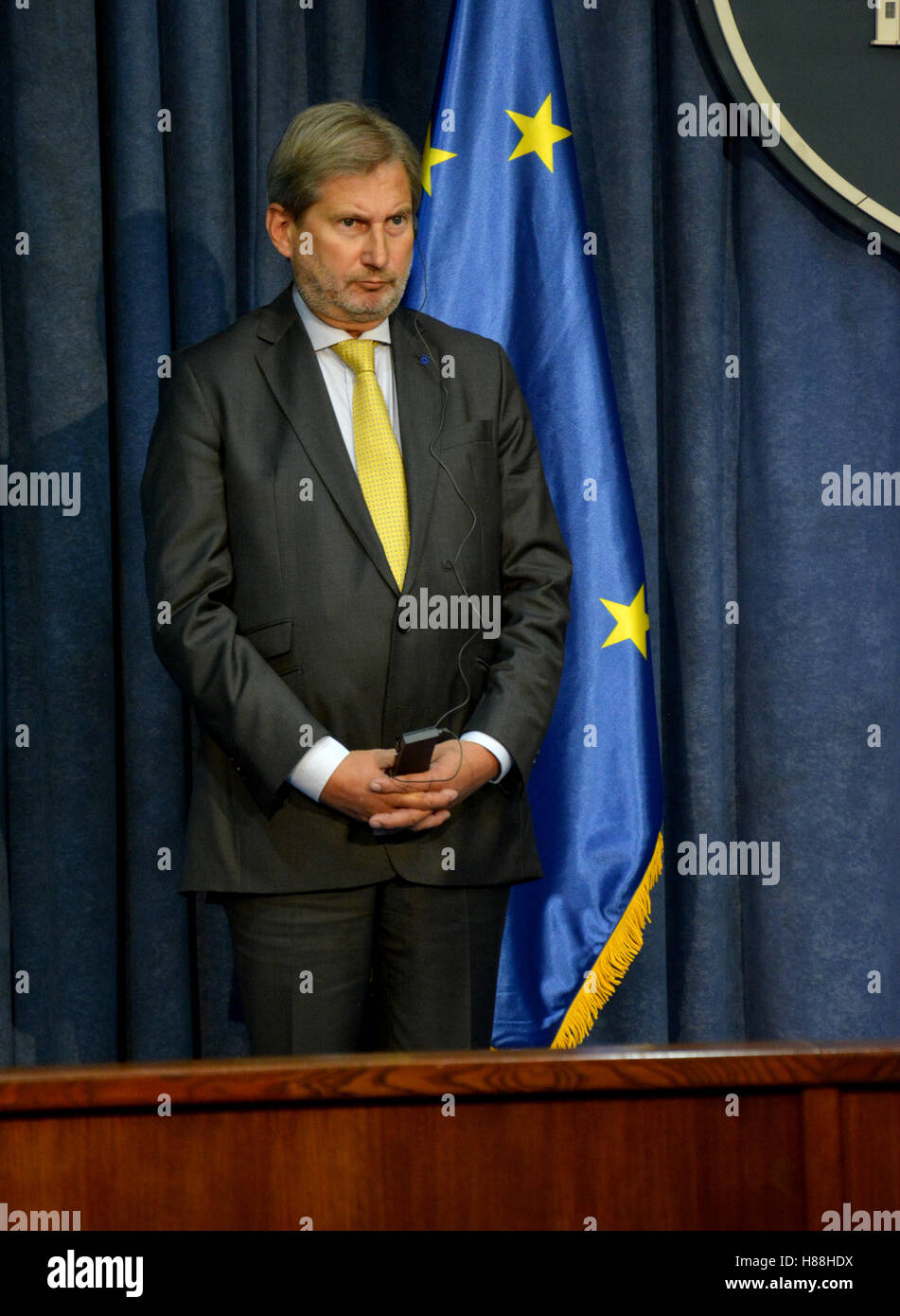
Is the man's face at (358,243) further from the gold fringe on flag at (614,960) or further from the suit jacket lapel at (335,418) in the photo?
the gold fringe on flag at (614,960)

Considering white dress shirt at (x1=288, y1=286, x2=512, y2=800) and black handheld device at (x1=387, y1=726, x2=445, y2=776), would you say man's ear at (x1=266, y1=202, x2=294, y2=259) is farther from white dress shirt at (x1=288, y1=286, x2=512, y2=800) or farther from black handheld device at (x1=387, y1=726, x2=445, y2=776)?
black handheld device at (x1=387, y1=726, x2=445, y2=776)

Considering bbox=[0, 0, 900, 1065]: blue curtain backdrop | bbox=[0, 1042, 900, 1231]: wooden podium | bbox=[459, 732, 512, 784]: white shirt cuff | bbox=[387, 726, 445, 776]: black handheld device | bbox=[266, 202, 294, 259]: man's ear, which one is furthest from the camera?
bbox=[0, 0, 900, 1065]: blue curtain backdrop

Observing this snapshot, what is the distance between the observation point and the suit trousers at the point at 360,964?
195cm

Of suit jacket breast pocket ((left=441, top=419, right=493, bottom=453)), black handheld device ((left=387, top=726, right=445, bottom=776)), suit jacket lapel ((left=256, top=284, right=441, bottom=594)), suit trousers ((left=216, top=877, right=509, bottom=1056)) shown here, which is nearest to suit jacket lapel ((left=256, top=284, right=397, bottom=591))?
suit jacket lapel ((left=256, top=284, right=441, bottom=594))

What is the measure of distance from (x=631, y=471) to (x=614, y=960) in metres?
0.88

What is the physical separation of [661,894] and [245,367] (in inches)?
48.1

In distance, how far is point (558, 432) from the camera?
2523 millimetres

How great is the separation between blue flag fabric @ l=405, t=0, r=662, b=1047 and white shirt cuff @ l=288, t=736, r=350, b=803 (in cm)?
71

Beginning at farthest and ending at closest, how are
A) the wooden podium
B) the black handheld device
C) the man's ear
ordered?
the man's ear < the black handheld device < the wooden podium

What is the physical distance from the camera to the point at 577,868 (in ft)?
8.15

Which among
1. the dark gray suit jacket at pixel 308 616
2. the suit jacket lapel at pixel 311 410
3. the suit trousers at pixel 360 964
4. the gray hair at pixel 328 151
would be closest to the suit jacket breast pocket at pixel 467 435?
the dark gray suit jacket at pixel 308 616

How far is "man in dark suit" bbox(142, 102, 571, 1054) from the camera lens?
76.2 inches

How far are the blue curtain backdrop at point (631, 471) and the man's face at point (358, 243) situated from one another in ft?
1.66
